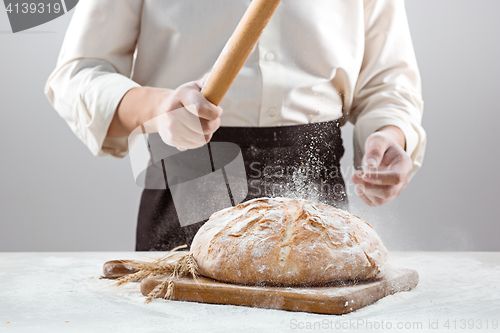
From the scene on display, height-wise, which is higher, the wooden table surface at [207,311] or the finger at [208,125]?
the finger at [208,125]

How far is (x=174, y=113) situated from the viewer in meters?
0.89

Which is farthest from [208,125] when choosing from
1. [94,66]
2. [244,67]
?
[94,66]

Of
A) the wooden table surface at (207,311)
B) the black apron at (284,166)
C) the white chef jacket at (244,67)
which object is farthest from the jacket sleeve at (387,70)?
the wooden table surface at (207,311)

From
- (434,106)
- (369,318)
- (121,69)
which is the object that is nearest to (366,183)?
(369,318)

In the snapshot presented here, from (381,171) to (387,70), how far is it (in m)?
0.45

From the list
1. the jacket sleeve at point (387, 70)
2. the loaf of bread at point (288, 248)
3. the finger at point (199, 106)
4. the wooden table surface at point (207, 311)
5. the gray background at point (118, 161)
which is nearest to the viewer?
the wooden table surface at point (207, 311)

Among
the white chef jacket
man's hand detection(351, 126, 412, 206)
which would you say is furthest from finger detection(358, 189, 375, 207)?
the white chef jacket

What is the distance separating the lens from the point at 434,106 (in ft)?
7.64

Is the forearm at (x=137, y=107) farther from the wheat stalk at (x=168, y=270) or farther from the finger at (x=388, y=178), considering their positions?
the finger at (x=388, y=178)

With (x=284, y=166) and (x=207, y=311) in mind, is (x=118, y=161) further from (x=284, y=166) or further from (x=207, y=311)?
(x=207, y=311)

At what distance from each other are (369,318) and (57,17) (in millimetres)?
2272

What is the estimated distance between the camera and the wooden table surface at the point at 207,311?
22.8 inches

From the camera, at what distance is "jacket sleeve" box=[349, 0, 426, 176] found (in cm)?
127

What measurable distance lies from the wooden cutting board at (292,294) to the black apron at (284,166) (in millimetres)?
308
